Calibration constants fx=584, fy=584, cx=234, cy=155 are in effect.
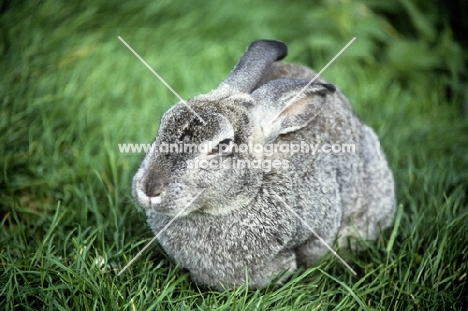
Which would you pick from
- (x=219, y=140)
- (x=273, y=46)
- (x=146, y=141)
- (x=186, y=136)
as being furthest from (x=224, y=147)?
(x=146, y=141)

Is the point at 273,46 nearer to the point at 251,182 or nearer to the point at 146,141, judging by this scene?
the point at 251,182

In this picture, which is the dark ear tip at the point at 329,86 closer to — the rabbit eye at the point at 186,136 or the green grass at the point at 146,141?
the rabbit eye at the point at 186,136

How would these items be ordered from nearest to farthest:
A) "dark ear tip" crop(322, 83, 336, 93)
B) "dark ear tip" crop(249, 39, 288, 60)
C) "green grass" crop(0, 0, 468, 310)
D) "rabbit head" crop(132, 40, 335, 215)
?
"rabbit head" crop(132, 40, 335, 215)
"green grass" crop(0, 0, 468, 310)
"dark ear tip" crop(322, 83, 336, 93)
"dark ear tip" crop(249, 39, 288, 60)

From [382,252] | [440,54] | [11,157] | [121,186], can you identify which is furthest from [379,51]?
[11,157]

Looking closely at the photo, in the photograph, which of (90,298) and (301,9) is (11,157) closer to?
(90,298)

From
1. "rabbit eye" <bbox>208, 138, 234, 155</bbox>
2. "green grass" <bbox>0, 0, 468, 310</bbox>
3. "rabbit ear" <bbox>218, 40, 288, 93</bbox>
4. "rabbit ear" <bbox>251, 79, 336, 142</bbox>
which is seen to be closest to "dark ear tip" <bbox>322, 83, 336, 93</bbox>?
"rabbit ear" <bbox>251, 79, 336, 142</bbox>

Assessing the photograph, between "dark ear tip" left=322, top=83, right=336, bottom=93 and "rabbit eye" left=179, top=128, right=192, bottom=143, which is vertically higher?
"dark ear tip" left=322, top=83, right=336, bottom=93

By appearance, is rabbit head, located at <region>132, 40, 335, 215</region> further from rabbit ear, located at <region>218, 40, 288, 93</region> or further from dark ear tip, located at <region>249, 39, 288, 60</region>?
dark ear tip, located at <region>249, 39, 288, 60</region>
